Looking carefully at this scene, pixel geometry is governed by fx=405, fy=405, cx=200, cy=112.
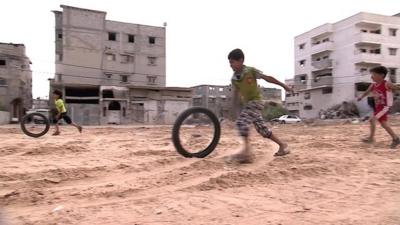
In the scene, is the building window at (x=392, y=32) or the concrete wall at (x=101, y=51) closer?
the concrete wall at (x=101, y=51)

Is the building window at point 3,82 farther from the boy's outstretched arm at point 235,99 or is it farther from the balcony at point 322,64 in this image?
the boy's outstretched arm at point 235,99

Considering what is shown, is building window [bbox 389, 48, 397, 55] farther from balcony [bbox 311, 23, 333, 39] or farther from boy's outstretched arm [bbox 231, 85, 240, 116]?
boy's outstretched arm [bbox 231, 85, 240, 116]

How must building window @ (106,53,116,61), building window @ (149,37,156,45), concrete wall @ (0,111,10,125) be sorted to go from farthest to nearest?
1. building window @ (149,37,156,45)
2. building window @ (106,53,116,61)
3. concrete wall @ (0,111,10,125)

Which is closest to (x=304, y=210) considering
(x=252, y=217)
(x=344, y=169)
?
(x=252, y=217)

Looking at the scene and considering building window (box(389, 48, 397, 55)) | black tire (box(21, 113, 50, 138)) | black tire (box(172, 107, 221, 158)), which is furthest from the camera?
building window (box(389, 48, 397, 55))

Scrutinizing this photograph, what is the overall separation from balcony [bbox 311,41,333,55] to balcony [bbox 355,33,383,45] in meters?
5.56

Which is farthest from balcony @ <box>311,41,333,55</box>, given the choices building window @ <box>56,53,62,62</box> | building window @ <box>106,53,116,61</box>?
building window @ <box>56,53,62,62</box>

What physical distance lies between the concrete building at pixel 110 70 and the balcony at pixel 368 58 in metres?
23.3

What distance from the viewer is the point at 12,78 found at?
158 ft

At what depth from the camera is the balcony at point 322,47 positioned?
60.2m

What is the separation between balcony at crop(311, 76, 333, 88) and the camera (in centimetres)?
5931

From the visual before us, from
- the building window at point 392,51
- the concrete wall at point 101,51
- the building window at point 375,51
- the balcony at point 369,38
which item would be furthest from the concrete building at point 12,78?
the building window at point 392,51

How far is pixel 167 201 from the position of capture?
372 cm

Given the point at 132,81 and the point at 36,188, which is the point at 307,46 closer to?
the point at 132,81
